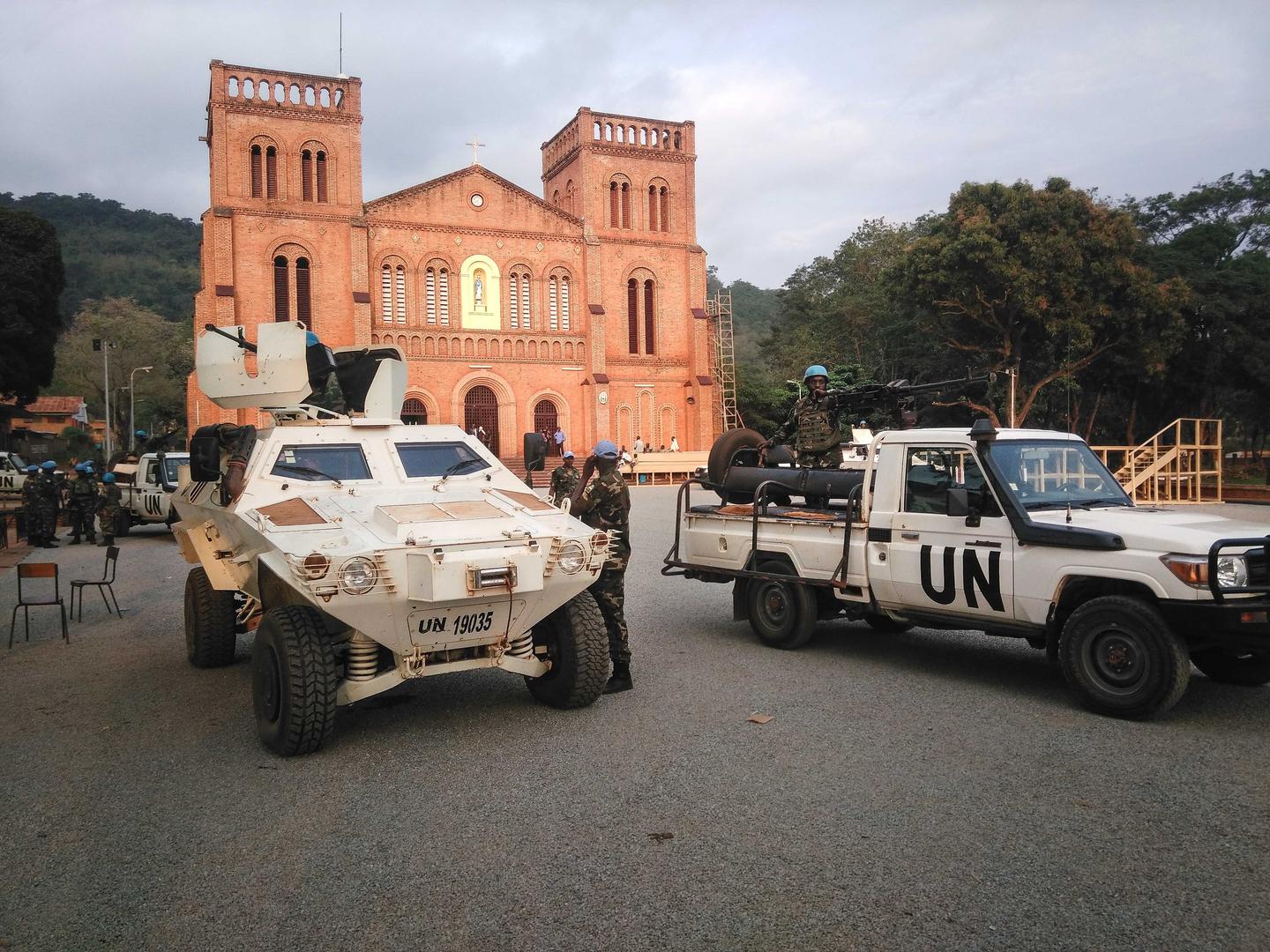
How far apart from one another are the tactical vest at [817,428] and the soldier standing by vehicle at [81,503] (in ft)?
55.7

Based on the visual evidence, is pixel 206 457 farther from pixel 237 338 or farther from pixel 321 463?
pixel 237 338

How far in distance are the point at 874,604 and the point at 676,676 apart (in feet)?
5.56

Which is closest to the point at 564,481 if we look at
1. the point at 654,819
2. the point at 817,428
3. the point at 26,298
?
the point at 817,428

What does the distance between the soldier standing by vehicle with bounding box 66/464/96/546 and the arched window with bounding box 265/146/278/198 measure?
23.3 m

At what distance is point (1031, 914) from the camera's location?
3.75 m

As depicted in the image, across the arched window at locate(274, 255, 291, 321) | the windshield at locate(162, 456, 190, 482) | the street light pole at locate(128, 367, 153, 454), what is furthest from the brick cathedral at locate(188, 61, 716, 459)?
the windshield at locate(162, 456, 190, 482)

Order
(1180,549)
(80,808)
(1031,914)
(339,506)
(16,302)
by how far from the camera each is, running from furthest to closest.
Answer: (16,302), (339,506), (1180,549), (80,808), (1031,914)

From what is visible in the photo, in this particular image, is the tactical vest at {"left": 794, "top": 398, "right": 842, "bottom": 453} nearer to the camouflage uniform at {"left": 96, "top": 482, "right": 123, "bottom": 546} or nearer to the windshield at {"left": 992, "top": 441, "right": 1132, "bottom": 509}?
the windshield at {"left": 992, "top": 441, "right": 1132, "bottom": 509}

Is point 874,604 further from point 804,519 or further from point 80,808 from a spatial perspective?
point 80,808

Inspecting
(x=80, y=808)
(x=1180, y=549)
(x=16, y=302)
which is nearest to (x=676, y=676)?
(x=1180, y=549)

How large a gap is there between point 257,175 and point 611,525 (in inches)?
1520

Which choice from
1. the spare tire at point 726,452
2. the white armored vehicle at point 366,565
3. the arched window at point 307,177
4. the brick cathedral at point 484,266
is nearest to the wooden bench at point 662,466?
the brick cathedral at point 484,266

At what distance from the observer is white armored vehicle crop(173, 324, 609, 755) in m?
5.70

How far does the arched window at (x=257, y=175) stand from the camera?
4062 cm
